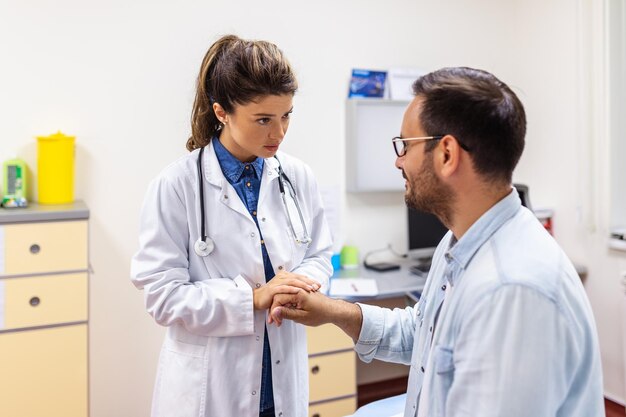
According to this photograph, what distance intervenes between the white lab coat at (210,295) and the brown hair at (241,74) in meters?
0.15

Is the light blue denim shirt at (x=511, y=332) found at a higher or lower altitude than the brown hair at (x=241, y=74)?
lower

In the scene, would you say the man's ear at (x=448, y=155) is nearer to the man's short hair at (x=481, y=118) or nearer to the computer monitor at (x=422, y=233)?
the man's short hair at (x=481, y=118)

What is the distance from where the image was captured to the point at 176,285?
1295 millimetres

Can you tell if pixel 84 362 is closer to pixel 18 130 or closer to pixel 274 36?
pixel 18 130

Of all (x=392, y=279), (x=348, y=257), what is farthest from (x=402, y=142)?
(x=348, y=257)

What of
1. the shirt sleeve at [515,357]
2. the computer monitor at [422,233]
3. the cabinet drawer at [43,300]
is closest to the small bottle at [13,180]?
the cabinet drawer at [43,300]

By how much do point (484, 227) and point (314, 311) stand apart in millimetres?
527

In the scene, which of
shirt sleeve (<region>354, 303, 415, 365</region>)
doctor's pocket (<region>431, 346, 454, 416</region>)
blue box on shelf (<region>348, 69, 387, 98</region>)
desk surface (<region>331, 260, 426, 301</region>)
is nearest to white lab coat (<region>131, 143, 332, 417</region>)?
shirt sleeve (<region>354, 303, 415, 365</region>)

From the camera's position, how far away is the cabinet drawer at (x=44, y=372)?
2057 millimetres

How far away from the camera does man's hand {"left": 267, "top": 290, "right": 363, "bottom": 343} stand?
1.29 meters

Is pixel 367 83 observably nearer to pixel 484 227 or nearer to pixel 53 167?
pixel 53 167

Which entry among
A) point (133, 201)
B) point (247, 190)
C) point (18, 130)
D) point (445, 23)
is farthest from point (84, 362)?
point (445, 23)

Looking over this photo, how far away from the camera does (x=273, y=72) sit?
1.30 meters

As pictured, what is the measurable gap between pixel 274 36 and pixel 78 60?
96 centimetres
